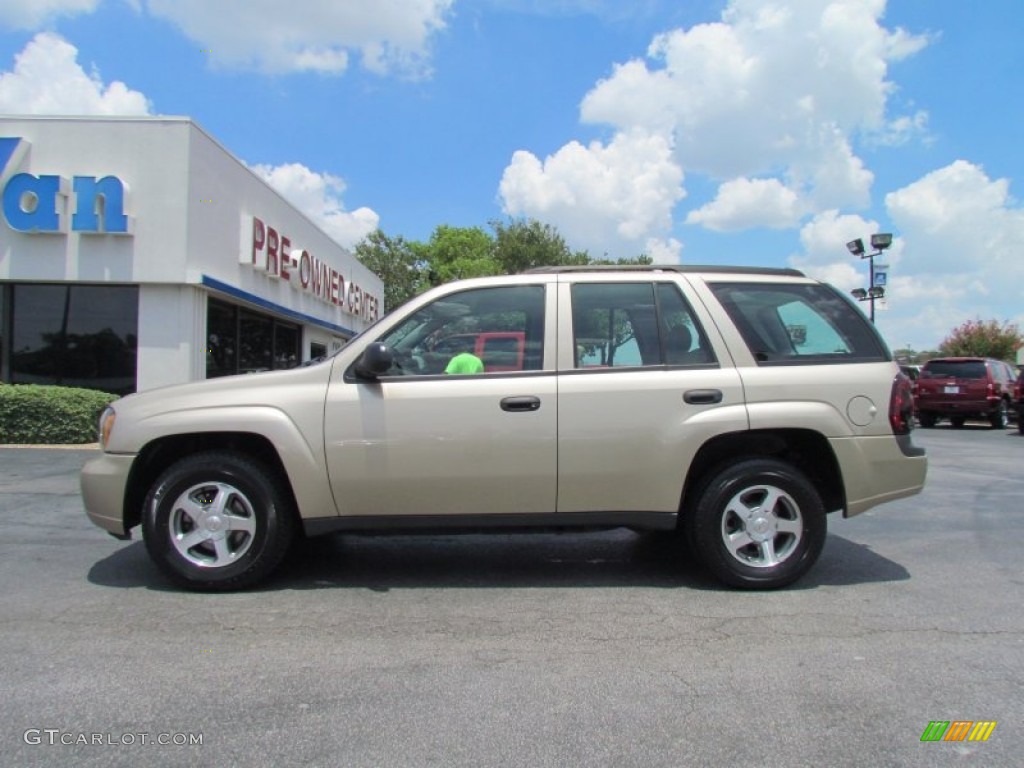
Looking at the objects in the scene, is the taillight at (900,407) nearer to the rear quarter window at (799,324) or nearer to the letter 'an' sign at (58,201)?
the rear quarter window at (799,324)

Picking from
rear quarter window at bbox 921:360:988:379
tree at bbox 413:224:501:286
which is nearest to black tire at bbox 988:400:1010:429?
rear quarter window at bbox 921:360:988:379

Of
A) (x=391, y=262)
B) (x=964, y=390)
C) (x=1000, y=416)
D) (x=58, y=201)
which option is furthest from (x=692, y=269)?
(x=391, y=262)

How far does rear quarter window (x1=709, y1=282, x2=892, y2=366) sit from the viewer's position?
441 cm

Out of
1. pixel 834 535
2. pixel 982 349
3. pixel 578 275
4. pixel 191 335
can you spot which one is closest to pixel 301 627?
pixel 578 275

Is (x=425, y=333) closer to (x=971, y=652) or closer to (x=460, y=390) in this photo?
(x=460, y=390)

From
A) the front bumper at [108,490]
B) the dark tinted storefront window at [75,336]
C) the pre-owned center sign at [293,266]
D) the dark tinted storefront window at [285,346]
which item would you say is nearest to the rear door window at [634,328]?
the front bumper at [108,490]

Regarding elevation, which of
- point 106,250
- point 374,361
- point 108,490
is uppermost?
point 106,250

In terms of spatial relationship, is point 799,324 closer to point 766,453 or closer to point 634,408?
point 766,453

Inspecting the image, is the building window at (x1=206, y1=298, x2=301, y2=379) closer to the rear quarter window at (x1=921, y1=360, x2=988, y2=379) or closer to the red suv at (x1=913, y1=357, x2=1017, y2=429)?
the red suv at (x1=913, y1=357, x2=1017, y2=429)

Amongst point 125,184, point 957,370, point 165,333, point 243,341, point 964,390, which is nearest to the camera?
point 125,184

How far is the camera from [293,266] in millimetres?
17703

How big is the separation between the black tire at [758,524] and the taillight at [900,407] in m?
0.66

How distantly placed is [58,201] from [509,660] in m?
12.7

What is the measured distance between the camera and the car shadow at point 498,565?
4480 millimetres
